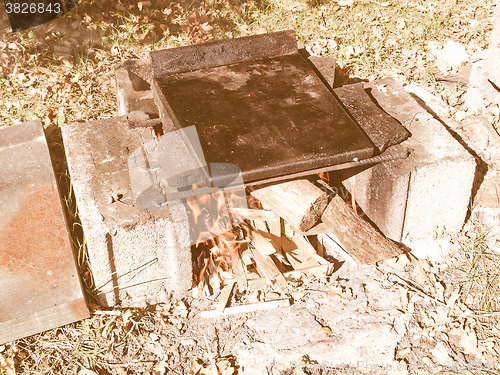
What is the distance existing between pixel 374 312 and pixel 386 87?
6.94ft

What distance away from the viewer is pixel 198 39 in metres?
6.50

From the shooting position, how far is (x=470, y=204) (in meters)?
4.23

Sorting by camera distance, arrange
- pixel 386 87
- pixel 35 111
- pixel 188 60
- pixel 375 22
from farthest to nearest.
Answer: pixel 375 22
pixel 35 111
pixel 386 87
pixel 188 60

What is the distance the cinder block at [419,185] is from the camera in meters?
3.64

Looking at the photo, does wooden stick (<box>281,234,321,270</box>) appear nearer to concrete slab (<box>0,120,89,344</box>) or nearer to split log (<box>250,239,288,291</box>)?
split log (<box>250,239,288,291</box>)

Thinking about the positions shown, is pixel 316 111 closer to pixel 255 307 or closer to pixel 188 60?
pixel 188 60

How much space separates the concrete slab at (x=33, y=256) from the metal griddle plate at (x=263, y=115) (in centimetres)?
126

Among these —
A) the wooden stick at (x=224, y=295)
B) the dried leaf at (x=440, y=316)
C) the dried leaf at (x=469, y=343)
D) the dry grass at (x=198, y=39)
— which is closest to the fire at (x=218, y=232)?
the wooden stick at (x=224, y=295)

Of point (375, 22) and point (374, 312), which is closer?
point (374, 312)

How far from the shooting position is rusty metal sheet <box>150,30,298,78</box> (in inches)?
160

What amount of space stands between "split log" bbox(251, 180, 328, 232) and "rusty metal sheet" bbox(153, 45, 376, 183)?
0.73 feet

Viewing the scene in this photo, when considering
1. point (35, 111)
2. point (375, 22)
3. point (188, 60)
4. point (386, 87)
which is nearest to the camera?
point (188, 60)

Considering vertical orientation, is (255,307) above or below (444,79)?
below

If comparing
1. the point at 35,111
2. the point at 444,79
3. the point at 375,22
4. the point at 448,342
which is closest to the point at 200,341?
the point at 448,342
